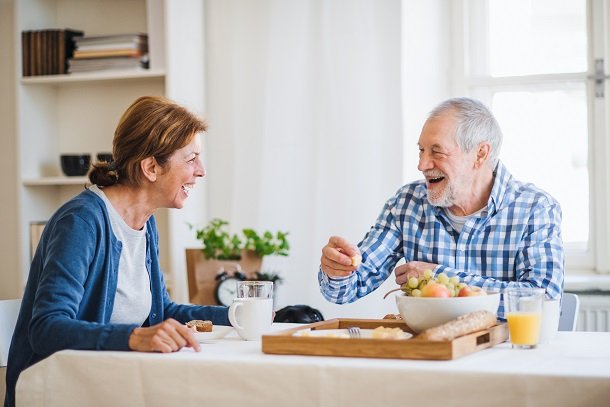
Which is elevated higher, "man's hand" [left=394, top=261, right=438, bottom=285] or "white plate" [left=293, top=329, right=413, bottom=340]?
"man's hand" [left=394, top=261, right=438, bottom=285]

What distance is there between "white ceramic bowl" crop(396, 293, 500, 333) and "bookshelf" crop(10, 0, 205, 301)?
6.36 ft

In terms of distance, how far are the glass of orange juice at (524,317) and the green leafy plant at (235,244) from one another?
5.85 feet

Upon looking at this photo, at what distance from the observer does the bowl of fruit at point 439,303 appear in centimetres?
170

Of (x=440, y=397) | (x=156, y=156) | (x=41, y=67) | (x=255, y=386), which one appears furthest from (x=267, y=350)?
(x=41, y=67)

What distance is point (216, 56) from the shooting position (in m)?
3.77

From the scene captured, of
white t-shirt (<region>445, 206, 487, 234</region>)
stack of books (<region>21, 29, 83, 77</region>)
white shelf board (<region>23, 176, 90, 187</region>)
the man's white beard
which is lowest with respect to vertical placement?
white t-shirt (<region>445, 206, 487, 234</region>)

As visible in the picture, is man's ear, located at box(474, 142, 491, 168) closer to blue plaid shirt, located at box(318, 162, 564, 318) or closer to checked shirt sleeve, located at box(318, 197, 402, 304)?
blue plaid shirt, located at box(318, 162, 564, 318)

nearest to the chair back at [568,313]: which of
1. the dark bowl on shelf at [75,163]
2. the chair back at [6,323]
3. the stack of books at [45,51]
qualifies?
the chair back at [6,323]

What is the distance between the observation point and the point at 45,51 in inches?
149

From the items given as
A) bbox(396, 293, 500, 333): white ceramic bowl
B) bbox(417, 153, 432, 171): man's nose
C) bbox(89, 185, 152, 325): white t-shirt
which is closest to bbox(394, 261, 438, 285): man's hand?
bbox(417, 153, 432, 171): man's nose

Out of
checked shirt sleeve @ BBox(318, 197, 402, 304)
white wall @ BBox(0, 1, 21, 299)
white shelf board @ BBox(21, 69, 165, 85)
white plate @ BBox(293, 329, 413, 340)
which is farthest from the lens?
white wall @ BBox(0, 1, 21, 299)

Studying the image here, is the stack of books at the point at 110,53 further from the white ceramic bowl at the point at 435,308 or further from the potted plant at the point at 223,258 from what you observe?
the white ceramic bowl at the point at 435,308

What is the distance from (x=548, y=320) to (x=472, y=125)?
86 centimetres

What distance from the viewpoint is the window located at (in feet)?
11.5
